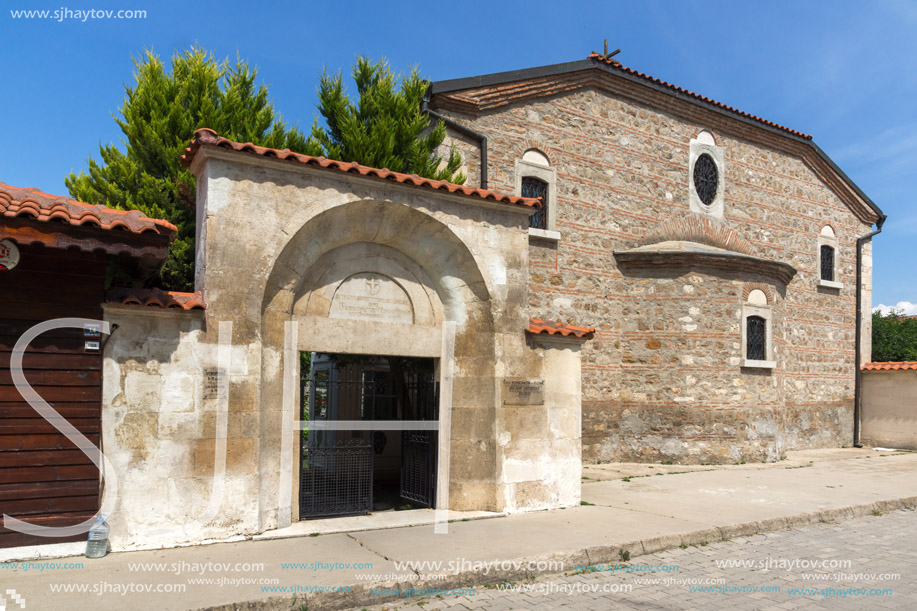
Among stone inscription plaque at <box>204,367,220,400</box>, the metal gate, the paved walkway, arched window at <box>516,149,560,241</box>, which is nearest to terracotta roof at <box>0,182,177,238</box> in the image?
stone inscription plaque at <box>204,367,220,400</box>

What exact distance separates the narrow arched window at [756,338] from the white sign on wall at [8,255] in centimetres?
1360

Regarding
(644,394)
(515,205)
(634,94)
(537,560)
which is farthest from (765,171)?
(537,560)

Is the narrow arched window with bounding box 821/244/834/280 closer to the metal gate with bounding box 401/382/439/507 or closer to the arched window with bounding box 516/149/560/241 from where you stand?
the arched window with bounding box 516/149/560/241

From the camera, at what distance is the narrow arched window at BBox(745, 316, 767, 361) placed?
14.7m

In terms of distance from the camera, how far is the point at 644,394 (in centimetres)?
1416

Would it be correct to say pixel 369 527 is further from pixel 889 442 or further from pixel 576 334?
pixel 889 442

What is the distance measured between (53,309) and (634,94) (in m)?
12.9

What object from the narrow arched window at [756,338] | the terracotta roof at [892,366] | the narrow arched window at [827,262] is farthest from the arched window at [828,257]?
the narrow arched window at [756,338]

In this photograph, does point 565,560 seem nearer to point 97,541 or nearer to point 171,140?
point 97,541

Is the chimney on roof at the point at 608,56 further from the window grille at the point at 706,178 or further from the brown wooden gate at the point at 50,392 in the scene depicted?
the brown wooden gate at the point at 50,392

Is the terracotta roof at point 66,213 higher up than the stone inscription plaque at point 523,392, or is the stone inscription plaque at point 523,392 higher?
the terracotta roof at point 66,213

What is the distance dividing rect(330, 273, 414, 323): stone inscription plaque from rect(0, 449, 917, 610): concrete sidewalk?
2.60m

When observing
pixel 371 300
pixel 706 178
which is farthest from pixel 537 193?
pixel 371 300

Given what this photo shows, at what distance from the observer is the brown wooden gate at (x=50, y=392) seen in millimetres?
5820
